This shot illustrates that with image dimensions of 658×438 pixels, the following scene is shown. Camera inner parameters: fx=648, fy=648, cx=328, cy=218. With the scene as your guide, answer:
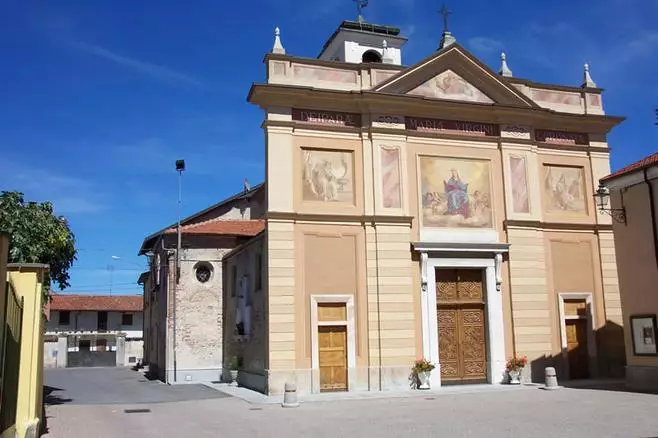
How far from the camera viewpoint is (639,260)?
1923 centimetres

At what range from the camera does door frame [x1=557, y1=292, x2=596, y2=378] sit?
2256cm

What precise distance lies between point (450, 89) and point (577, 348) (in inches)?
404

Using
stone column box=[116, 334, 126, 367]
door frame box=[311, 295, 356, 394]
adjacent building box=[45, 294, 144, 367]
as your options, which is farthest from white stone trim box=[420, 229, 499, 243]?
stone column box=[116, 334, 126, 367]

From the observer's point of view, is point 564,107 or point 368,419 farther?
point 564,107

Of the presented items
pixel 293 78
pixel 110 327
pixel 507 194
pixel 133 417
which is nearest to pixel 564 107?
pixel 507 194

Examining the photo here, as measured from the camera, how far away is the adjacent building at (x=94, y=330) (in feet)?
189

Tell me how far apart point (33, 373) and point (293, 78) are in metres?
13.7

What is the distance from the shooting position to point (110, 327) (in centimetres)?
6369

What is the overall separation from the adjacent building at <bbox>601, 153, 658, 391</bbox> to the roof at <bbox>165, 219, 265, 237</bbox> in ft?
51.9

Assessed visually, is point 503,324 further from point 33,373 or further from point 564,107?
point 33,373

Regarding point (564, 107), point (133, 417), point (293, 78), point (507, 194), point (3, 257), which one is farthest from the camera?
point (564, 107)

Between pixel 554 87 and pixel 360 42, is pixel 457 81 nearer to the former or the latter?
pixel 554 87

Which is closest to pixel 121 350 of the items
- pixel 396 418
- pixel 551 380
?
pixel 551 380

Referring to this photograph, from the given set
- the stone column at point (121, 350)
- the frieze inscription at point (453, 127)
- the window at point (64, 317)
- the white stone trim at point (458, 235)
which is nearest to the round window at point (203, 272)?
the white stone trim at point (458, 235)
